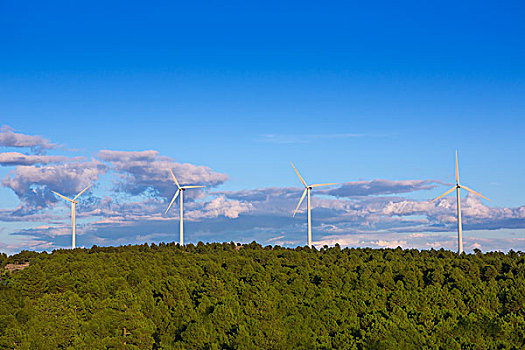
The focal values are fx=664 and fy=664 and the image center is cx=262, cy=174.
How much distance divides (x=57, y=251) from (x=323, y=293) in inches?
4339

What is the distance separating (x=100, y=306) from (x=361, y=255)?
100247mm

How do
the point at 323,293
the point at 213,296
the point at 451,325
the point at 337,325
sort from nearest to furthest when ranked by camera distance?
1. the point at 451,325
2. the point at 337,325
3. the point at 323,293
4. the point at 213,296

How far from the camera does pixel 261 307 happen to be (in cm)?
8681

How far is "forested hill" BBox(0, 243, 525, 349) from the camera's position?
233ft

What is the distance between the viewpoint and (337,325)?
255 ft

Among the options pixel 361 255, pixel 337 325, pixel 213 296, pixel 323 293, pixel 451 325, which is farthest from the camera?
pixel 361 255

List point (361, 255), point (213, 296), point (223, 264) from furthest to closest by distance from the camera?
point (361, 255) → point (223, 264) → point (213, 296)

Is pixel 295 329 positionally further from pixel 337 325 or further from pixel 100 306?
pixel 100 306

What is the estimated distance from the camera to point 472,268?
135 meters

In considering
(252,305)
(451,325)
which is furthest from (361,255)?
(451,325)

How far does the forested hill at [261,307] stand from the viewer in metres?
70.9

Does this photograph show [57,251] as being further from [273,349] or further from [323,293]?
[273,349]

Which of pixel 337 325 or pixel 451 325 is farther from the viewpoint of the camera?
pixel 337 325

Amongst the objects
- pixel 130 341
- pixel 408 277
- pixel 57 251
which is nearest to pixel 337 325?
pixel 130 341
